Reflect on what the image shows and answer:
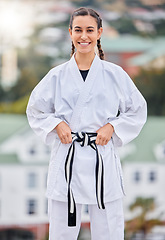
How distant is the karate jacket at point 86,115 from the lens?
5.43 feet

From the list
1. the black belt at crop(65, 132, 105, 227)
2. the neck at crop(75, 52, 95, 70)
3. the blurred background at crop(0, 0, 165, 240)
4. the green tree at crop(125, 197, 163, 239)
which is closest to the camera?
the black belt at crop(65, 132, 105, 227)

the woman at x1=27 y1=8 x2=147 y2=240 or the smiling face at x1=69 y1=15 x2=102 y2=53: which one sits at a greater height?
the smiling face at x1=69 y1=15 x2=102 y2=53

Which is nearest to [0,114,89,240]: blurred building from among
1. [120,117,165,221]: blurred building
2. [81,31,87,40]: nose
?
[120,117,165,221]: blurred building

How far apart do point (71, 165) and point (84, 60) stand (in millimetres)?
404

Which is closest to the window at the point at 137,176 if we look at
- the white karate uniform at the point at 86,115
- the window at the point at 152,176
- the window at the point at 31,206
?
the window at the point at 152,176

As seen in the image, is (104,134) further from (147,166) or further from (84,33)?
(147,166)

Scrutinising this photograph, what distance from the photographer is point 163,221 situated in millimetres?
4262

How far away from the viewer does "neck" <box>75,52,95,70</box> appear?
173cm

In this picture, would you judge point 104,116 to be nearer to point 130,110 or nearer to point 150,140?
point 130,110

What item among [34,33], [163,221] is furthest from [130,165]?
[34,33]

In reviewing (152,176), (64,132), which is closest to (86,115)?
(64,132)

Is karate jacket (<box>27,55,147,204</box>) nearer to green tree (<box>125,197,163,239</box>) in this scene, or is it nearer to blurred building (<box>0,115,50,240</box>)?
blurred building (<box>0,115,50,240</box>)

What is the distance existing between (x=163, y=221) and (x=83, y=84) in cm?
289

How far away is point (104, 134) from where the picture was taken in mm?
1650
